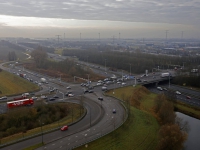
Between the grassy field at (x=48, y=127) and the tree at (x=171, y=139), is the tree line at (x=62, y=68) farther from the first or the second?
the tree at (x=171, y=139)

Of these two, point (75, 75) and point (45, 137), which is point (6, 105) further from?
point (75, 75)

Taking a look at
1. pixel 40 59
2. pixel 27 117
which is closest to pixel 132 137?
pixel 27 117

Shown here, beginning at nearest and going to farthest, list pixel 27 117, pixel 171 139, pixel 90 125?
pixel 171 139 < pixel 90 125 < pixel 27 117

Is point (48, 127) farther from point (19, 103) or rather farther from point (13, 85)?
point (13, 85)

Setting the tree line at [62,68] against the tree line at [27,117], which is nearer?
the tree line at [27,117]

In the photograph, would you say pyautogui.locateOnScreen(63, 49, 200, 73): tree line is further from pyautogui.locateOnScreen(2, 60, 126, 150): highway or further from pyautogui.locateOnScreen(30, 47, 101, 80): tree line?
pyautogui.locateOnScreen(2, 60, 126, 150): highway

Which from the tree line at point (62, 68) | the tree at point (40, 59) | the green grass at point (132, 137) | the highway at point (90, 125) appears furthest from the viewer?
the tree at point (40, 59)

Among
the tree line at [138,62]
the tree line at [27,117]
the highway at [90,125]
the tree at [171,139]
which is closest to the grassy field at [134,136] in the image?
the highway at [90,125]
